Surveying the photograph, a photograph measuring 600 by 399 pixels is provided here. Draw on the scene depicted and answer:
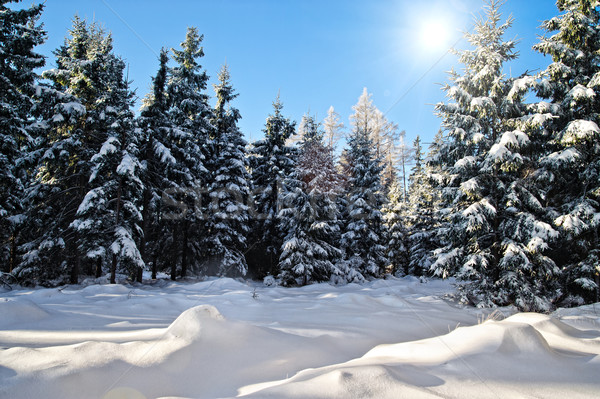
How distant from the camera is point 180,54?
19.8 meters

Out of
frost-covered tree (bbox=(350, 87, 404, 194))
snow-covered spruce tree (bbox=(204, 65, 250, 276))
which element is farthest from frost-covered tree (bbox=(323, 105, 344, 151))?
snow-covered spruce tree (bbox=(204, 65, 250, 276))

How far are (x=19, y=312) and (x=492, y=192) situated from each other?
13896 mm

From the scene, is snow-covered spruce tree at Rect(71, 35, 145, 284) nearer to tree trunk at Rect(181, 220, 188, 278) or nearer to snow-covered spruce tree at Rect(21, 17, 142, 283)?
snow-covered spruce tree at Rect(21, 17, 142, 283)

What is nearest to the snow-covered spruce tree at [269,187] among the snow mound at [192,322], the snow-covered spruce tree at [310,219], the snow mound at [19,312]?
the snow-covered spruce tree at [310,219]

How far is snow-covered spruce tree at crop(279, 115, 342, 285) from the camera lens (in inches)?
691

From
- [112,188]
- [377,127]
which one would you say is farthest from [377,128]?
[112,188]

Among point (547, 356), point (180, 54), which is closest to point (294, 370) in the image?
point (547, 356)

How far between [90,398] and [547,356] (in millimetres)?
4027

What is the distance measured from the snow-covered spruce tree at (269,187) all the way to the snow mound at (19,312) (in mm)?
16113

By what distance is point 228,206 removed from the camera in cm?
1970

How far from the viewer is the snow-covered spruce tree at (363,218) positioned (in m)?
20.9

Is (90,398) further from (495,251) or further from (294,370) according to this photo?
(495,251)

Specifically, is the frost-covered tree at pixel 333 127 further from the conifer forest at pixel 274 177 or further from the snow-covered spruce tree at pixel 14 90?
the snow-covered spruce tree at pixel 14 90

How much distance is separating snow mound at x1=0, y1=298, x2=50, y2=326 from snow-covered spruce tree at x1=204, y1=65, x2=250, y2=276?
45.5ft
